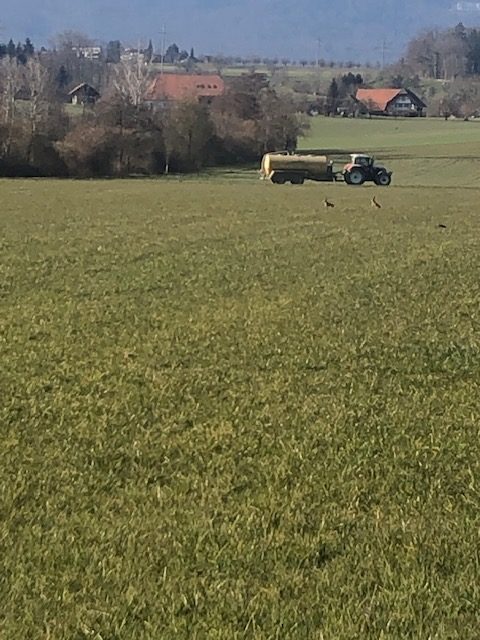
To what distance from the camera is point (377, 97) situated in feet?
427

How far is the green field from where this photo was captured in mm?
4699

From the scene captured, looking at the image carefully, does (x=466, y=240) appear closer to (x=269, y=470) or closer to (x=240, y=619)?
(x=269, y=470)

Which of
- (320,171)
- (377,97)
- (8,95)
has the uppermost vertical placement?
(377,97)

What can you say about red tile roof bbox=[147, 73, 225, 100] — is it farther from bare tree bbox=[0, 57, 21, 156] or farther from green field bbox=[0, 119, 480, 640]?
green field bbox=[0, 119, 480, 640]

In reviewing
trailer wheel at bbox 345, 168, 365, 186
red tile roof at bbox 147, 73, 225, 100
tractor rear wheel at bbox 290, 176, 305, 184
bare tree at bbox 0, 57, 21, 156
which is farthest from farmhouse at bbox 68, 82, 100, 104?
trailer wheel at bbox 345, 168, 365, 186

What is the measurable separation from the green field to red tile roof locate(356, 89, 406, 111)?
115 metres

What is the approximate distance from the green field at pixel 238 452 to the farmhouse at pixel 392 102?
115m

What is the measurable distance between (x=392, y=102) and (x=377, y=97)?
113 inches

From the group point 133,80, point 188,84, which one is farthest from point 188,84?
point 133,80

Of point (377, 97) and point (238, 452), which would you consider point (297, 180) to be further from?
point (377, 97)

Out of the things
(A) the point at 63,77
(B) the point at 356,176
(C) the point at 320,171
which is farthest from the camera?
(A) the point at 63,77

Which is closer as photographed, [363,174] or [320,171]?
[363,174]

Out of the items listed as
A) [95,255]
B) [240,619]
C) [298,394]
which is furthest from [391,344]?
[95,255]

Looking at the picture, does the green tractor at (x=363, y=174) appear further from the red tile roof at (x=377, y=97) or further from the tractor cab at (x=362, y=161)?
the red tile roof at (x=377, y=97)
